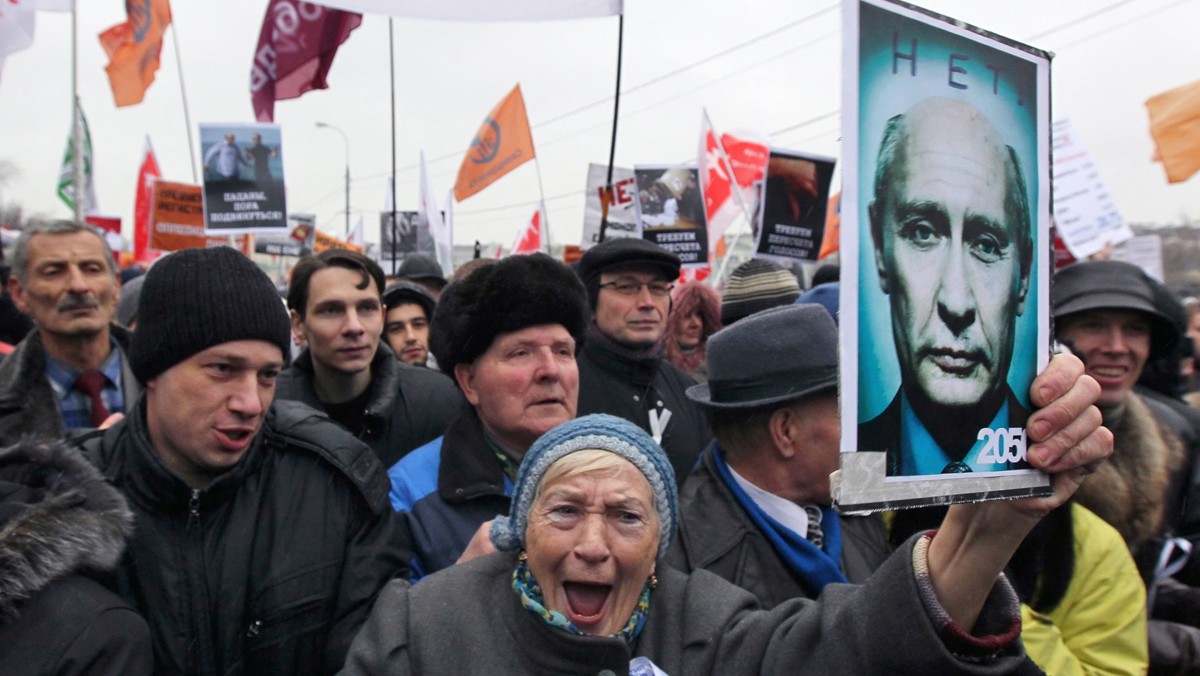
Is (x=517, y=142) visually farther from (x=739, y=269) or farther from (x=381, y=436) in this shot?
(x=381, y=436)

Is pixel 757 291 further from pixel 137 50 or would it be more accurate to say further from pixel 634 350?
pixel 137 50

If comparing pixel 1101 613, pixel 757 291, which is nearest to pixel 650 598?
pixel 1101 613

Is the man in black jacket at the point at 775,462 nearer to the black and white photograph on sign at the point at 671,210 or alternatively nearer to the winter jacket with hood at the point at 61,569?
the winter jacket with hood at the point at 61,569

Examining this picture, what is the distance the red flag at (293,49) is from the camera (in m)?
7.54

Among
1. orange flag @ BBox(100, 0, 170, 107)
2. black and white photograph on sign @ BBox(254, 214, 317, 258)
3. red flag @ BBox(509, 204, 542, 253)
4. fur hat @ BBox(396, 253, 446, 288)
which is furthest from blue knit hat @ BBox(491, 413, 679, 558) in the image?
black and white photograph on sign @ BBox(254, 214, 317, 258)

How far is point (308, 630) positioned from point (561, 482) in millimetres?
777

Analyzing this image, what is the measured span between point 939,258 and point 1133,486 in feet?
6.47

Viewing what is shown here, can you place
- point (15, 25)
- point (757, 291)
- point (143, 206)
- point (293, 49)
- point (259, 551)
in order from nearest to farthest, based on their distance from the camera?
point (259, 551) → point (757, 291) → point (15, 25) → point (293, 49) → point (143, 206)

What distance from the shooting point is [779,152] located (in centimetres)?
728

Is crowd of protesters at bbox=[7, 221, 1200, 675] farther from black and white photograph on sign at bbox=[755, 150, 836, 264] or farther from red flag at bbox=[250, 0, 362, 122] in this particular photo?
red flag at bbox=[250, 0, 362, 122]

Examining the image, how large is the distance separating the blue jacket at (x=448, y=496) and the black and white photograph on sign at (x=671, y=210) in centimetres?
551

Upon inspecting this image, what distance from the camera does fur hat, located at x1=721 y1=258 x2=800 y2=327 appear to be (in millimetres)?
5090

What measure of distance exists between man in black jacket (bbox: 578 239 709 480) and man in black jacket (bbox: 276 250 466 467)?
2.06ft

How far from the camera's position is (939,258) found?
137 cm
